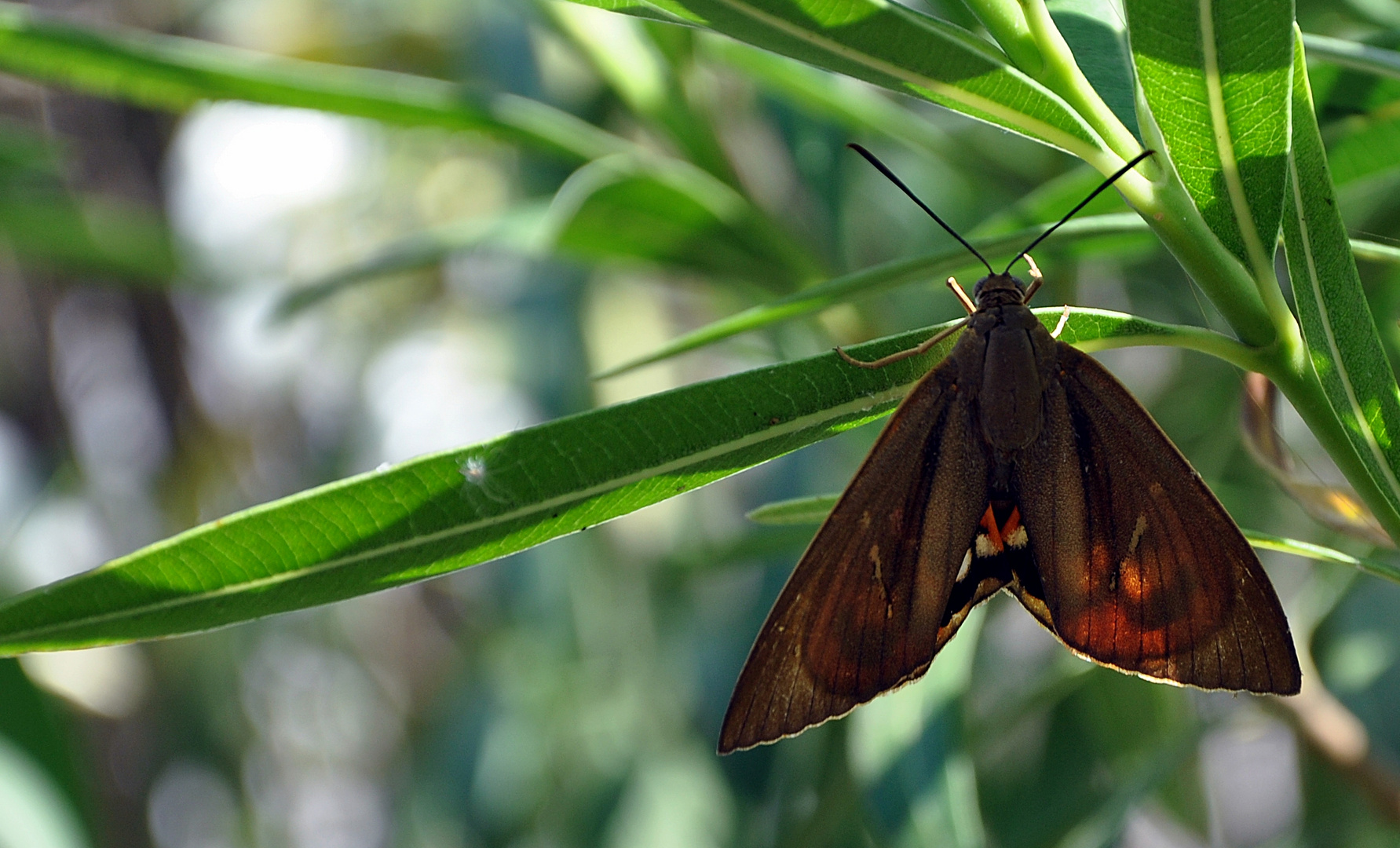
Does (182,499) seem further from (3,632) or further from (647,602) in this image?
(3,632)

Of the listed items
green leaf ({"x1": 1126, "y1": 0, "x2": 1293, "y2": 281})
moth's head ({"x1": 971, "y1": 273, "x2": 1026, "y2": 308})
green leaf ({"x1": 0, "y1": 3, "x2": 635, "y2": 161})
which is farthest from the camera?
green leaf ({"x1": 0, "y1": 3, "x2": 635, "y2": 161})

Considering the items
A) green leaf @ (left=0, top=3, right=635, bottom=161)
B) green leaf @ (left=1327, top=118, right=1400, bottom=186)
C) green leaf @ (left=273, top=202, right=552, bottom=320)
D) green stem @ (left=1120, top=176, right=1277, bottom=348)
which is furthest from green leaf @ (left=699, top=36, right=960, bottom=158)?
green stem @ (left=1120, top=176, right=1277, bottom=348)

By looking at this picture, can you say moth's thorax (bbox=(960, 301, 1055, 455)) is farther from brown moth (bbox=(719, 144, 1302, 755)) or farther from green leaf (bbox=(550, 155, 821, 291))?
green leaf (bbox=(550, 155, 821, 291))

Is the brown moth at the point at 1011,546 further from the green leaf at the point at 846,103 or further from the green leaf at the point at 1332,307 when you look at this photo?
the green leaf at the point at 846,103

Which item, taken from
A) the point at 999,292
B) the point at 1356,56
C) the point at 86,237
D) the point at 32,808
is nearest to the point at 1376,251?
the point at 1356,56

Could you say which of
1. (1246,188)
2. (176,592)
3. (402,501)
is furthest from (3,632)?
(1246,188)

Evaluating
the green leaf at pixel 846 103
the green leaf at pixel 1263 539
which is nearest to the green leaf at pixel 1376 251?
the green leaf at pixel 1263 539
